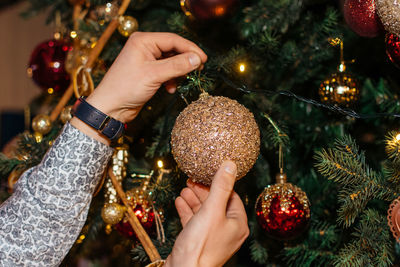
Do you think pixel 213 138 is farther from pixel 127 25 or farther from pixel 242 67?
pixel 127 25

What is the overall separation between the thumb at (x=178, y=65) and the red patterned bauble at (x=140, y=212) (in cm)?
25

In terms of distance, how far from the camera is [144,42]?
2.04ft

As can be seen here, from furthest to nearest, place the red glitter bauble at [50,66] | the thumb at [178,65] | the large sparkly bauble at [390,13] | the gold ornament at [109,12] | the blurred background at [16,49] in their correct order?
the blurred background at [16,49], the red glitter bauble at [50,66], the gold ornament at [109,12], the thumb at [178,65], the large sparkly bauble at [390,13]

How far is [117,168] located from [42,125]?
0.23m

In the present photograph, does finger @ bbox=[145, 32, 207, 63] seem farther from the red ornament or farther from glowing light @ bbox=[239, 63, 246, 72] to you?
the red ornament

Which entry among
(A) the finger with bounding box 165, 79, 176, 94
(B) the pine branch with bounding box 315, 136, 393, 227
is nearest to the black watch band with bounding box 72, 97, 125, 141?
(A) the finger with bounding box 165, 79, 176, 94

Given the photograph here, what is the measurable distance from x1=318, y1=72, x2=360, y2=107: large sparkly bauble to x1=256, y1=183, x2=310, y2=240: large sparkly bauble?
0.18 meters

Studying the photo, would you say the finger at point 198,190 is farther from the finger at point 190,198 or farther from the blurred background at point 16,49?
the blurred background at point 16,49

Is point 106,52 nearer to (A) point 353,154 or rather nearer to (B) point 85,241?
(B) point 85,241

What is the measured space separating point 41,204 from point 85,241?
0.72ft

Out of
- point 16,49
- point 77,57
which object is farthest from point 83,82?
point 16,49

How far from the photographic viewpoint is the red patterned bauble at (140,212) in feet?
2.38

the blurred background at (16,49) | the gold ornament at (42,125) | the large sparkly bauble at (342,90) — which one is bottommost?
the blurred background at (16,49)

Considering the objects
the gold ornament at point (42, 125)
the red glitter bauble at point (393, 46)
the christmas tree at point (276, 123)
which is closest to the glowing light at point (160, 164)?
the christmas tree at point (276, 123)
